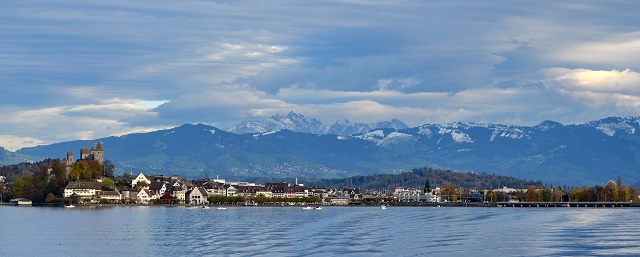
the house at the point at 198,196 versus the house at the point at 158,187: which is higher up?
the house at the point at 158,187

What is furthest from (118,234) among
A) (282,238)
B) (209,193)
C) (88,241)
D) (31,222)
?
(209,193)

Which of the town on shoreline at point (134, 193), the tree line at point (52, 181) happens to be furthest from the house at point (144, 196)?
the tree line at point (52, 181)

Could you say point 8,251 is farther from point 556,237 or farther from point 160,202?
point 160,202

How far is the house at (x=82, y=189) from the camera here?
143m

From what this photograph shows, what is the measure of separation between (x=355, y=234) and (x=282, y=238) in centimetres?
688

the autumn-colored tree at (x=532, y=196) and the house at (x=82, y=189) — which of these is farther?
the autumn-colored tree at (x=532, y=196)

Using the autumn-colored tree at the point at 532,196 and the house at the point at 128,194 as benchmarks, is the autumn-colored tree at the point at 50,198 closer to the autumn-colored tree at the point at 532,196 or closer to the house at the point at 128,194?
the house at the point at 128,194

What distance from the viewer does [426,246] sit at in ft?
172

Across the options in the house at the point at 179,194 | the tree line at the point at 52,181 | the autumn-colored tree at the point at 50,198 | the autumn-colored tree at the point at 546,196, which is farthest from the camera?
the autumn-colored tree at the point at 546,196

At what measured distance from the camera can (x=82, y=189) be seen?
5635 inches

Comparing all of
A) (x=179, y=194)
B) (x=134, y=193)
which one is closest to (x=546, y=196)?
(x=179, y=194)

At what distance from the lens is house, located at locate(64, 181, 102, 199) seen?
14275 centimetres

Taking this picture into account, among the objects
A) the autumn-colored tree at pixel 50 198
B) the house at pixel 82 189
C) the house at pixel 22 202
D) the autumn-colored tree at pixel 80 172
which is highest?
the autumn-colored tree at pixel 80 172

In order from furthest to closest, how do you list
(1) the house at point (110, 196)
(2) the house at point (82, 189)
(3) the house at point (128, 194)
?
1. (3) the house at point (128, 194)
2. (1) the house at point (110, 196)
3. (2) the house at point (82, 189)
